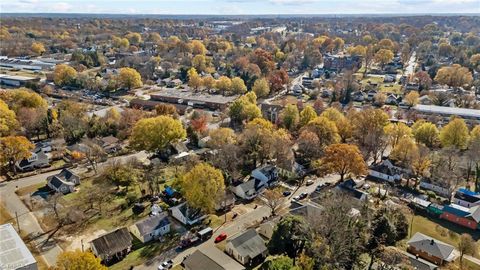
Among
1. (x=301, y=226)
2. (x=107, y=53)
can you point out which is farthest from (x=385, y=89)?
(x=107, y=53)

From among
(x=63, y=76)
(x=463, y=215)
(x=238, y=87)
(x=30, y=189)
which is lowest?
(x=30, y=189)

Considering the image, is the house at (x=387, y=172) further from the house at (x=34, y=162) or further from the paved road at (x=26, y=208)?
the house at (x=34, y=162)

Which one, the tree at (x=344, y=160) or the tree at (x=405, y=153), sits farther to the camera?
the tree at (x=405, y=153)

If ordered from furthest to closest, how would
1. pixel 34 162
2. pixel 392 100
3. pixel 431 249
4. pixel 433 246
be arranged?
pixel 392 100 → pixel 34 162 → pixel 433 246 → pixel 431 249

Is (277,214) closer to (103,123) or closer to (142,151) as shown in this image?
(142,151)

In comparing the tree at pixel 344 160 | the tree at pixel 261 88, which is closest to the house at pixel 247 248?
the tree at pixel 344 160

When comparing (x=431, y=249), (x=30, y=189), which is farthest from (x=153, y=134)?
(x=431, y=249)

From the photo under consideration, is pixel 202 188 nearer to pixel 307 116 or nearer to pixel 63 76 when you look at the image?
pixel 307 116
